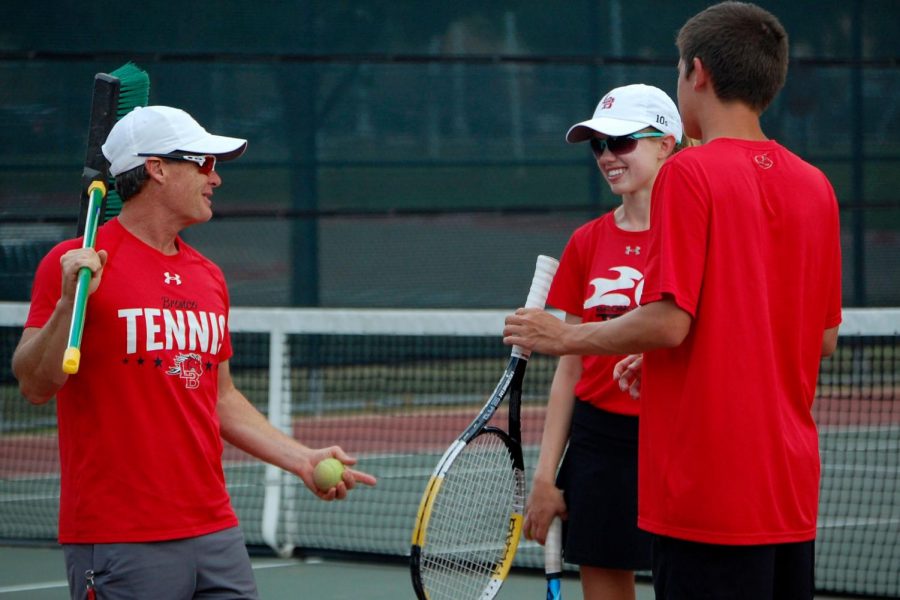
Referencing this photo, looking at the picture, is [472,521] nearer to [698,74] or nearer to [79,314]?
[79,314]

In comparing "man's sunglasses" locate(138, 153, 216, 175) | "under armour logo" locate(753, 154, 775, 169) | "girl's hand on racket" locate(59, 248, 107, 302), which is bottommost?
"girl's hand on racket" locate(59, 248, 107, 302)

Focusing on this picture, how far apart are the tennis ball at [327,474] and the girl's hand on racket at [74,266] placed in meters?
0.71

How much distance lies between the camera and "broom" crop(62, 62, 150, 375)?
9.83 ft

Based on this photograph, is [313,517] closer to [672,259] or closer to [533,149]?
[533,149]

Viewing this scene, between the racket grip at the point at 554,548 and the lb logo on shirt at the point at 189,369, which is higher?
the lb logo on shirt at the point at 189,369

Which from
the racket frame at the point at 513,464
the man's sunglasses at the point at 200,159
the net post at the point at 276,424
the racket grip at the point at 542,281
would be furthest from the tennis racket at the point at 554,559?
the net post at the point at 276,424

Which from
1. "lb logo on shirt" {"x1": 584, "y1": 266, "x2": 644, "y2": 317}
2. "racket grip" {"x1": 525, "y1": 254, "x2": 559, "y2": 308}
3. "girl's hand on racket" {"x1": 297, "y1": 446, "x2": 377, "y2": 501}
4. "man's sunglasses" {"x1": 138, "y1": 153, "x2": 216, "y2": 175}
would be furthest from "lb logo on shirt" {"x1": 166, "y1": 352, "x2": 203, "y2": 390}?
"lb logo on shirt" {"x1": 584, "y1": 266, "x2": 644, "y2": 317}

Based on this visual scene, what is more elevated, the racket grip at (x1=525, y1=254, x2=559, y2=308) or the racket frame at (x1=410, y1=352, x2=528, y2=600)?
the racket grip at (x1=525, y1=254, x2=559, y2=308)

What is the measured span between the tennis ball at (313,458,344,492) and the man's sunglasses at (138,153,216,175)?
2.50ft

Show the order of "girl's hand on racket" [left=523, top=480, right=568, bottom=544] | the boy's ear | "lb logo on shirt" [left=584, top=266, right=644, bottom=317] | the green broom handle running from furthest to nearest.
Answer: "girl's hand on racket" [left=523, top=480, right=568, bottom=544] < "lb logo on shirt" [left=584, top=266, right=644, bottom=317] < the green broom handle < the boy's ear

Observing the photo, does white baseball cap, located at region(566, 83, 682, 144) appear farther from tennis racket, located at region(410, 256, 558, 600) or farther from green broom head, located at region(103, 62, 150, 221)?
green broom head, located at region(103, 62, 150, 221)

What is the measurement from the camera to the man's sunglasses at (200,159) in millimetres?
3328

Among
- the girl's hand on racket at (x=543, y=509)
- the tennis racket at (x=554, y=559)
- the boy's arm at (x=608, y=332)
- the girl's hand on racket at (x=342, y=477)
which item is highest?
the boy's arm at (x=608, y=332)

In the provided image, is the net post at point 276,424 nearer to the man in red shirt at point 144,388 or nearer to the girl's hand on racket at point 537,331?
the man in red shirt at point 144,388
